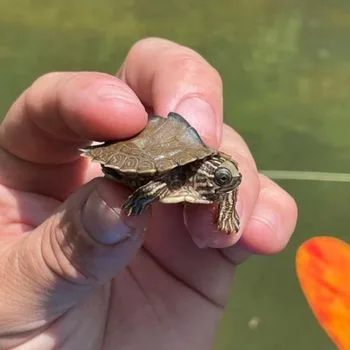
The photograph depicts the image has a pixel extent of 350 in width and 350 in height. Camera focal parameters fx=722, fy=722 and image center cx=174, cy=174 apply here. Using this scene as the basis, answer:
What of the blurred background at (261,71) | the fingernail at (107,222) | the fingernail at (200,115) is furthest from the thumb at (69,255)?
the blurred background at (261,71)

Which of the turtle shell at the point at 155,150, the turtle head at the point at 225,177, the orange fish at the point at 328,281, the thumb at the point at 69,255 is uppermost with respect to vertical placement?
the turtle shell at the point at 155,150

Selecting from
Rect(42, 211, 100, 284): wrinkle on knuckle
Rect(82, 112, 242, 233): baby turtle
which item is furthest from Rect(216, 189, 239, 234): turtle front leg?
Rect(42, 211, 100, 284): wrinkle on knuckle

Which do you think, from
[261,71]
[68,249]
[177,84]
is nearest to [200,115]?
[177,84]

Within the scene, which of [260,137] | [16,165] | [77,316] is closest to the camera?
[77,316]

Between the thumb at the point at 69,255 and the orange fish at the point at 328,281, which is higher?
the thumb at the point at 69,255

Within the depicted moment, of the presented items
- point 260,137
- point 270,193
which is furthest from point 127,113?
point 260,137

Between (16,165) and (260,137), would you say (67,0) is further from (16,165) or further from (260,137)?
(16,165)

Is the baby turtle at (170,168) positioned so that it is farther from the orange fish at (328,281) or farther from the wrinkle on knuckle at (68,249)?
the orange fish at (328,281)

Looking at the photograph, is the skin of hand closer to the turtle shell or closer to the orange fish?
the turtle shell
